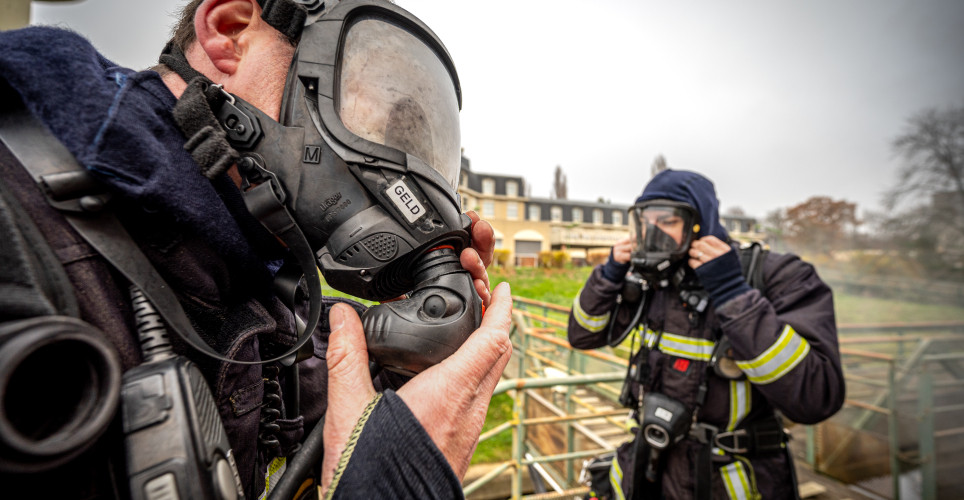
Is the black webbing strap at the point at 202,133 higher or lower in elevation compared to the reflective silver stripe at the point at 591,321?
higher

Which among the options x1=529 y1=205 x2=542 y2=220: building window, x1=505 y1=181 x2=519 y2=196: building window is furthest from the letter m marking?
x1=505 y1=181 x2=519 y2=196: building window

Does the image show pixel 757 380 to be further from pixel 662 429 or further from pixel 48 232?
pixel 48 232

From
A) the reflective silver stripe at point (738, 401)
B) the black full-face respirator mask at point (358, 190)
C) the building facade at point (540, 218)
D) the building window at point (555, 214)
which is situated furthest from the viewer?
the building window at point (555, 214)

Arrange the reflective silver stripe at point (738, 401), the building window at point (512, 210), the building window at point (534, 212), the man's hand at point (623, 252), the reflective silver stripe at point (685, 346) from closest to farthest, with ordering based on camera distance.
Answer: the reflective silver stripe at point (738, 401)
the reflective silver stripe at point (685, 346)
the man's hand at point (623, 252)
the building window at point (512, 210)
the building window at point (534, 212)

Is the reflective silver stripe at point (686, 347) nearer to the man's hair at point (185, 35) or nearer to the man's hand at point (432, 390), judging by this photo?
the man's hand at point (432, 390)

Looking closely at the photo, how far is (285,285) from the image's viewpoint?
1.12 m

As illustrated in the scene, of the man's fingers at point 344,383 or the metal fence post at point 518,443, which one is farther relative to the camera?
the metal fence post at point 518,443

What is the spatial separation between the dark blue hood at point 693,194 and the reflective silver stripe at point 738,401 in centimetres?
97

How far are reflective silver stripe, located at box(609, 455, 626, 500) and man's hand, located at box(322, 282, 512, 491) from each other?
226cm

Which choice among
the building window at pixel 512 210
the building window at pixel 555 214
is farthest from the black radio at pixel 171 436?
the building window at pixel 555 214

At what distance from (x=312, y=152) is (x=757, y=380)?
257 centimetres

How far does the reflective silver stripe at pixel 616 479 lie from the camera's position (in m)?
2.58

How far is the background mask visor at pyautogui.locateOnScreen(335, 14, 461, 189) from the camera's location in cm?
98

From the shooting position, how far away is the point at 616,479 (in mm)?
2656
